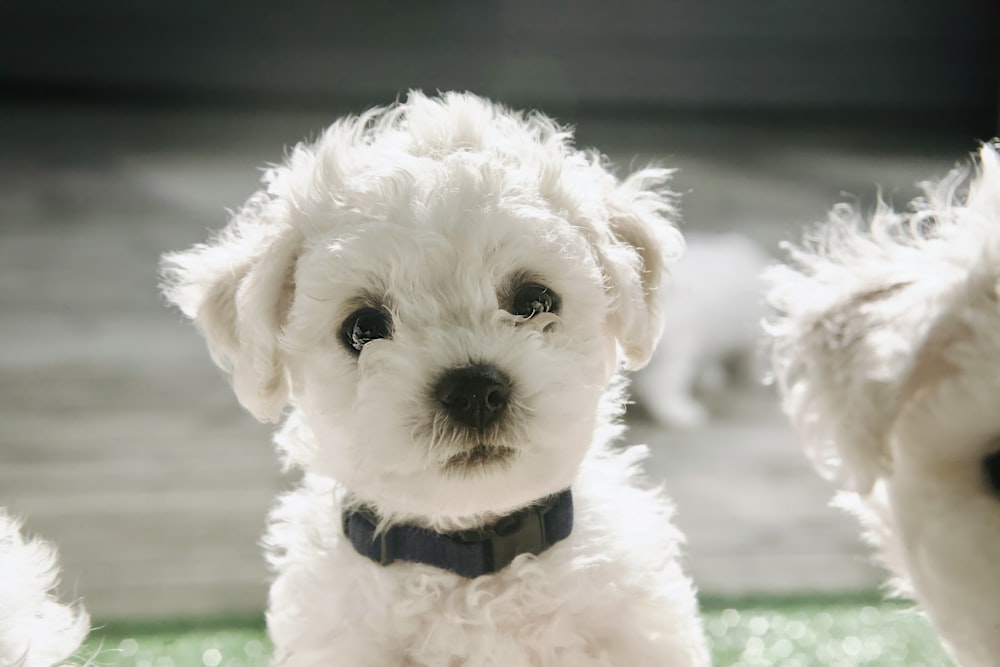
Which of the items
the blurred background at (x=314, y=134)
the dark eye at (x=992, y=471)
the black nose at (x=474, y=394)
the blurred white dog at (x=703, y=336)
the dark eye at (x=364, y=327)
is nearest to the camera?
the dark eye at (x=992, y=471)

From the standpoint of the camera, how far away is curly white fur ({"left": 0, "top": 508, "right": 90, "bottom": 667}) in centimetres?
140

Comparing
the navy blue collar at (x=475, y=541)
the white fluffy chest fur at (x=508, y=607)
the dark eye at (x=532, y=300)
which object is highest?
the dark eye at (x=532, y=300)

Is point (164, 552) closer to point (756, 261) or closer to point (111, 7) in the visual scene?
point (756, 261)

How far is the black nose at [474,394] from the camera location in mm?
1537

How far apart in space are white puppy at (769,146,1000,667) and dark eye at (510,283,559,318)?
0.39 meters

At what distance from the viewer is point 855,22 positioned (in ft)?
26.3

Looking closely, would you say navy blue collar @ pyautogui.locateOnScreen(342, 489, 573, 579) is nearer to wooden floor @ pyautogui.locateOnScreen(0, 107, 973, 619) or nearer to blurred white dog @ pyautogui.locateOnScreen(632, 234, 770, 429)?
wooden floor @ pyautogui.locateOnScreen(0, 107, 973, 619)

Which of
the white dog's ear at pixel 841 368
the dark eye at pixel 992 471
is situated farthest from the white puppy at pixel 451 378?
the dark eye at pixel 992 471

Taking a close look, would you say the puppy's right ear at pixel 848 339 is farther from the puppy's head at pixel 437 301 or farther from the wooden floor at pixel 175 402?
the wooden floor at pixel 175 402

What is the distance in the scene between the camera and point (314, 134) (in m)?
2.82

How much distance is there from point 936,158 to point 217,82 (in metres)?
5.48

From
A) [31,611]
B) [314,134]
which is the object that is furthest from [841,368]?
[314,134]

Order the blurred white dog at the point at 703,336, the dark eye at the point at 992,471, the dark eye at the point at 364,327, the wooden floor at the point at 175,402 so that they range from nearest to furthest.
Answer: the dark eye at the point at 992,471, the dark eye at the point at 364,327, the wooden floor at the point at 175,402, the blurred white dog at the point at 703,336

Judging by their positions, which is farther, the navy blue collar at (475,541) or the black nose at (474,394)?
the navy blue collar at (475,541)
